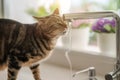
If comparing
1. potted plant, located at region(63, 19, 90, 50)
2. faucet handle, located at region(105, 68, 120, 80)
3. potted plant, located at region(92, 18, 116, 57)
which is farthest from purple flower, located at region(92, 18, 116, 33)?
faucet handle, located at region(105, 68, 120, 80)

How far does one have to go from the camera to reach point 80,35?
125 centimetres

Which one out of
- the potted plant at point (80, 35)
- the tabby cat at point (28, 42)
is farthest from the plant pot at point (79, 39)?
the tabby cat at point (28, 42)

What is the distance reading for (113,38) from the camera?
1.12m

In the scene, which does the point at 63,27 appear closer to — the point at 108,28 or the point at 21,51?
the point at 21,51

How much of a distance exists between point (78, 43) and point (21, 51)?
1.59 ft

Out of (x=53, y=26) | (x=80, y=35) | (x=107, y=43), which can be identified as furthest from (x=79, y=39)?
(x=53, y=26)

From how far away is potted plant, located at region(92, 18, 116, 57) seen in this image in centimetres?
110

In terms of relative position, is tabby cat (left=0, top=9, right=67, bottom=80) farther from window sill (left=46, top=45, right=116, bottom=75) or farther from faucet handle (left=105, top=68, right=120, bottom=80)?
window sill (left=46, top=45, right=116, bottom=75)

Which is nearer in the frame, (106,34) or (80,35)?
(106,34)

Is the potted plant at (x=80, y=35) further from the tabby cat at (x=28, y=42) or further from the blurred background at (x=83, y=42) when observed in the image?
the tabby cat at (x=28, y=42)

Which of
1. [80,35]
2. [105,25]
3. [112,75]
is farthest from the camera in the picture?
[80,35]

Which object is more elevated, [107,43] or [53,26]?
[53,26]

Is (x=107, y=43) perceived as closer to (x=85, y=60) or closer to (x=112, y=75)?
(x=85, y=60)

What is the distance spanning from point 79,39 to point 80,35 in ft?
0.07
